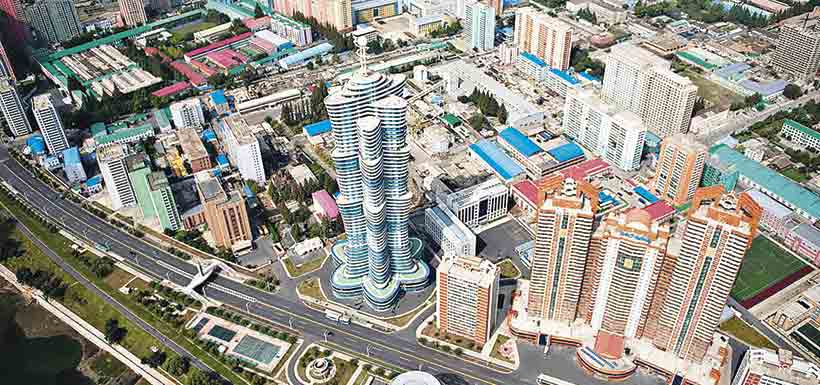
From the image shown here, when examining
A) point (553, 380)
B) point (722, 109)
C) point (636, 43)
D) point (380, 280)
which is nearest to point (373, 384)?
point (380, 280)

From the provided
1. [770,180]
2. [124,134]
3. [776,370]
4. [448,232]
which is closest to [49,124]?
[124,134]

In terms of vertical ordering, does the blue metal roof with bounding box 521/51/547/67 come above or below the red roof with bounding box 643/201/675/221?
above

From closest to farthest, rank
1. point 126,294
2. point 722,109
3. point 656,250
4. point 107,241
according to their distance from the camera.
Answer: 1. point 656,250
2. point 126,294
3. point 107,241
4. point 722,109

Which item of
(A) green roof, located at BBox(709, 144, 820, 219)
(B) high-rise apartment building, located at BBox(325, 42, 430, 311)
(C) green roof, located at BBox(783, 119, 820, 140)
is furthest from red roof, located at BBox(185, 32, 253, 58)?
(C) green roof, located at BBox(783, 119, 820, 140)

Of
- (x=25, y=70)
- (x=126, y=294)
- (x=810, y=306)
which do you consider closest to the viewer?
(x=810, y=306)

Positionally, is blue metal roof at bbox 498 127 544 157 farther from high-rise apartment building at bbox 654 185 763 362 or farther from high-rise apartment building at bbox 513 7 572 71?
high-rise apartment building at bbox 654 185 763 362

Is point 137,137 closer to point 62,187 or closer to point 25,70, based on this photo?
point 62,187

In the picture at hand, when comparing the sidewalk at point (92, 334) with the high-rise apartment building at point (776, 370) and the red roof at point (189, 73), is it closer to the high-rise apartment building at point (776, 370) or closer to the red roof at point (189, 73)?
the red roof at point (189, 73)

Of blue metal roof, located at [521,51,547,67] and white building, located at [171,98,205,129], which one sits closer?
white building, located at [171,98,205,129]
